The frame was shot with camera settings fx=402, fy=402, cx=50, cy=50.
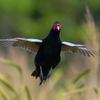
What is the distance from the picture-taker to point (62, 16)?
16.7 metres

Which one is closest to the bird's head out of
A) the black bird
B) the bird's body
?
the black bird

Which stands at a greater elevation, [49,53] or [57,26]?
[57,26]

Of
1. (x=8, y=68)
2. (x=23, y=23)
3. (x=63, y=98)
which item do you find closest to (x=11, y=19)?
(x=23, y=23)

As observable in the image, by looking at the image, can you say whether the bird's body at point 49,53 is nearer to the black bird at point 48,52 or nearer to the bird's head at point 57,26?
the black bird at point 48,52

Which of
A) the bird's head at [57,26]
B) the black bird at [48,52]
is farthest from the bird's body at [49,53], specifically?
the bird's head at [57,26]

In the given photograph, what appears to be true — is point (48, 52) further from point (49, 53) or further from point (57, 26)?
point (57, 26)

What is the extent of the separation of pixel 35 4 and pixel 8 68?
9.59m

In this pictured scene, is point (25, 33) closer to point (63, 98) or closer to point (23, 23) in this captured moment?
point (23, 23)

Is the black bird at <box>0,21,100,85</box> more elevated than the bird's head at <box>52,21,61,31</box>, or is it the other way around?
the bird's head at <box>52,21,61,31</box>

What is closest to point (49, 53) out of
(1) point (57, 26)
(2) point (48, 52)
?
(2) point (48, 52)

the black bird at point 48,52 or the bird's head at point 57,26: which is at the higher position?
the bird's head at point 57,26

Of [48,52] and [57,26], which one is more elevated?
[57,26]

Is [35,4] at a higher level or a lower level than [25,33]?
higher

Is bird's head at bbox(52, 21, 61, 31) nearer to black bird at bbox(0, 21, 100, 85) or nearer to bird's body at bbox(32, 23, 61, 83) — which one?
black bird at bbox(0, 21, 100, 85)
